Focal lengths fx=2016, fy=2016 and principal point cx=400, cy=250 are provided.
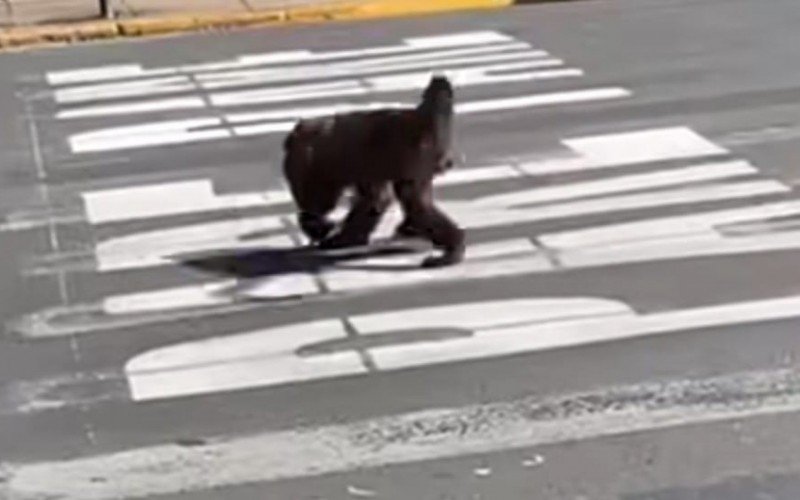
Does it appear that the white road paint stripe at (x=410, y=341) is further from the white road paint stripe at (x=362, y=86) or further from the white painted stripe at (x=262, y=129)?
the white road paint stripe at (x=362, y=86)

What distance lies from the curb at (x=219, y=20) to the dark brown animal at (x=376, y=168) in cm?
808

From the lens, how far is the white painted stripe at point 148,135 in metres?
11.4

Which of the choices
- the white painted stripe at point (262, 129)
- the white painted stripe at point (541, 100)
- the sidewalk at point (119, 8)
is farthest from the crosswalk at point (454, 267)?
the sidewalk at point (119, 8)

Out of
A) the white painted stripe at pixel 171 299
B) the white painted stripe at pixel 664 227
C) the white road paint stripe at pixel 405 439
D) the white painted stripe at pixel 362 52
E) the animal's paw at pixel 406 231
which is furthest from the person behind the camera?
the white painted stripe at pixel 362 52

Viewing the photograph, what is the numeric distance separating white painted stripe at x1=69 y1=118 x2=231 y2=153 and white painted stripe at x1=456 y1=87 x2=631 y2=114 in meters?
1.47

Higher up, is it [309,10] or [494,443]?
[494,443]

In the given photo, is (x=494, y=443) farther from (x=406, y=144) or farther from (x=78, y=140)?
(x=78, y=140)

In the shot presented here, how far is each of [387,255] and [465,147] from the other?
7.84 feet

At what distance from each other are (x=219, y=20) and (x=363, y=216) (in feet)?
28.0

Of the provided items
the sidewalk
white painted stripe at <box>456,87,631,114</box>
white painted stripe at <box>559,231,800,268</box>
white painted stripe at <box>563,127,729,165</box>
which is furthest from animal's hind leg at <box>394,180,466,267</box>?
the sidewalk

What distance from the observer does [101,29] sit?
16.2 meters

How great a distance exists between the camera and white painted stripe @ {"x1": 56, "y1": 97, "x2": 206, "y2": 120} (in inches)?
490

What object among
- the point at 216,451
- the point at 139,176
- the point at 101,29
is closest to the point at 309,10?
the point at 101,29

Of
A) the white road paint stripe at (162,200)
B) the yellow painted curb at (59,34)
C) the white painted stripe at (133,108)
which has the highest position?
the white road paint stripe at (162,200)
